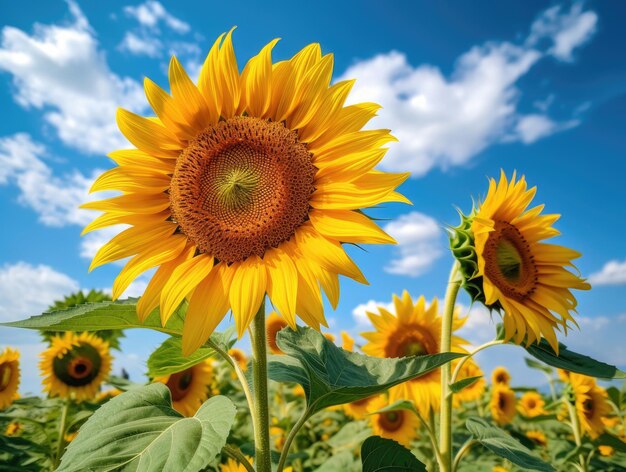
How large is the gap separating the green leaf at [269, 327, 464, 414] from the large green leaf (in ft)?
1.62

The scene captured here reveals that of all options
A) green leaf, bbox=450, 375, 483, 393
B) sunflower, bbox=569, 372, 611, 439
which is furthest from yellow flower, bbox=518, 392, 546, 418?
green leaf, bbox=450, 375, 483, 393

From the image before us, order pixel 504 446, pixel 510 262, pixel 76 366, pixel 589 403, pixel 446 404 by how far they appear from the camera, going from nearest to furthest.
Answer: pixel 504 446, pixel 446 404, pixel 510 262, pixel 589 403, pixel 76 366

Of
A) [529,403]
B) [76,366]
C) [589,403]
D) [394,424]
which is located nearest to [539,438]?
[529,403]

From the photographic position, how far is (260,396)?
1956 millimetres

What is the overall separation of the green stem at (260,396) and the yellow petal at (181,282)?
27 centimetres

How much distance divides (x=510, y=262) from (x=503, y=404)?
437 centimetres

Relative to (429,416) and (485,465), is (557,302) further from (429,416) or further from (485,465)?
(485,465)

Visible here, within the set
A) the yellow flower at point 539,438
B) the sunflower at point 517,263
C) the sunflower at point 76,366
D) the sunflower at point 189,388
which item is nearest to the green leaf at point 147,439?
the sunflower at point 517,263

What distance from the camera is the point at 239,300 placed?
193cm

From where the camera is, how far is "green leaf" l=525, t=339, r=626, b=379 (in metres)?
2.73

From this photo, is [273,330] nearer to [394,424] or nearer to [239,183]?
[394,424]

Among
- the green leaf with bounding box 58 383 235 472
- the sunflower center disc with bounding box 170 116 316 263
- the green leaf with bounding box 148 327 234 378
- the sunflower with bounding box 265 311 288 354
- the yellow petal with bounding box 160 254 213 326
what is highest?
the sunflower with bounding box 265 311 288 354

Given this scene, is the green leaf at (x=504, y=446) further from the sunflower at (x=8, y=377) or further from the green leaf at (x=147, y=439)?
the sunflower at (x=8, y=377)

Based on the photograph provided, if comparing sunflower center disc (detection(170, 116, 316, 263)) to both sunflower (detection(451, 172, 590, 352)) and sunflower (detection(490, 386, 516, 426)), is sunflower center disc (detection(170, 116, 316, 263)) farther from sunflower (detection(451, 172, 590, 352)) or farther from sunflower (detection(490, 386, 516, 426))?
sunflower (detection(490, 386, 516, 426))
